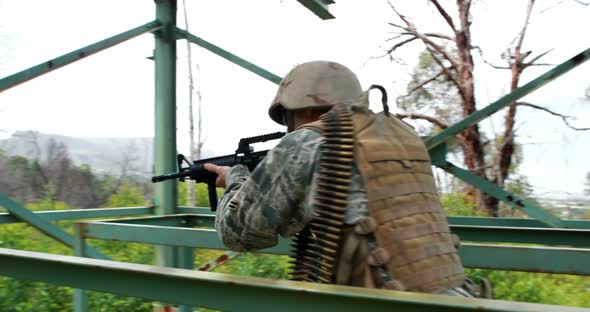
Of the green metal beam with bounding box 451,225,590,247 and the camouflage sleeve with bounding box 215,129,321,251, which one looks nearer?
the camouflage sleeve with bounding box 215,129,321,251

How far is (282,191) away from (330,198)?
0.16 meters

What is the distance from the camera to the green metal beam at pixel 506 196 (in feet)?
11.2

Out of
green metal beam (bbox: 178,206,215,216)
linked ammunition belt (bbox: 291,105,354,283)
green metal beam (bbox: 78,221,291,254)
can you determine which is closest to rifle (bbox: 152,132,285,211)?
green metal beam (bbox: 78,221,291,254)

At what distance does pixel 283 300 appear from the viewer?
127 centimetres

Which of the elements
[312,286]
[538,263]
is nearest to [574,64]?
[538,263]

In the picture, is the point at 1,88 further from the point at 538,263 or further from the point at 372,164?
the point at 538,263

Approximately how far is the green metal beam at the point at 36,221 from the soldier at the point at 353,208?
5.53 ft

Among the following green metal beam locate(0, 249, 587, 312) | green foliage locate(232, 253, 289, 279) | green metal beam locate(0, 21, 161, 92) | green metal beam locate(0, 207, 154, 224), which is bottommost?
green foliage locate(232, 253, 289, 279)

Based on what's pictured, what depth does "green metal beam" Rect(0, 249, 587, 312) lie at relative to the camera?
112cm

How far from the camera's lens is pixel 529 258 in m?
2.04

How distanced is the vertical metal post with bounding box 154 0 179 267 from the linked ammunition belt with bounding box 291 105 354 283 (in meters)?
2.66

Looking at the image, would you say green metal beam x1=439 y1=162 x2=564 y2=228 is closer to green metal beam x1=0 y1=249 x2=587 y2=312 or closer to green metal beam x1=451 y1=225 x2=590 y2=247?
green metal beam x1=451 y1=225 x2=590 y2=247

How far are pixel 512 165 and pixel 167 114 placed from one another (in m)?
7.04

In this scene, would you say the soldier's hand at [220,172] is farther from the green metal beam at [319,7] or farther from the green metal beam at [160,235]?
the green metal beam at [319,7]
